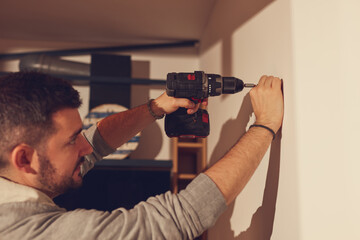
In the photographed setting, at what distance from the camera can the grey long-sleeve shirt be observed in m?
0.75

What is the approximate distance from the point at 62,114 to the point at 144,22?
1.47 meters

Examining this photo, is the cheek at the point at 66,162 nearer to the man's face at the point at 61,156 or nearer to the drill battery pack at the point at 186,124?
the man's face at the point at 61,156

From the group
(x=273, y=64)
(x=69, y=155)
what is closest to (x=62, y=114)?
(x=69, y=155)

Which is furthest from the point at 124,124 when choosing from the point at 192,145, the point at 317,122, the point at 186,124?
the point at 192,145

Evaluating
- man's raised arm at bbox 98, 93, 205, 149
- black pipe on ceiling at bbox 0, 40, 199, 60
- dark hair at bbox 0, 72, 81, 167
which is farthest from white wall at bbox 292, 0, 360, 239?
black pipe on ceiling at bbox 0, 40, 199, 60

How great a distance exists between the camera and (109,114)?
2135 millimetres

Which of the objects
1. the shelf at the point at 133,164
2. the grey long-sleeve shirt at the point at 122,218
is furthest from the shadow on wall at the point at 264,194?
the shelf at the point at 133,164

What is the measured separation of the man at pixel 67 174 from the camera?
2.48ft

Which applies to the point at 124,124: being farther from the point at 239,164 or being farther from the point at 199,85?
the point at 239,164

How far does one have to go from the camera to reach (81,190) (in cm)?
198

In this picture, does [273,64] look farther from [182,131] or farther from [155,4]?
[155,4]

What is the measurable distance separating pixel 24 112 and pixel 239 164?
558 mm

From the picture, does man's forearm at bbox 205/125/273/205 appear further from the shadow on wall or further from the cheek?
the cheek

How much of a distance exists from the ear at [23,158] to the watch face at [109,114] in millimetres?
1179
